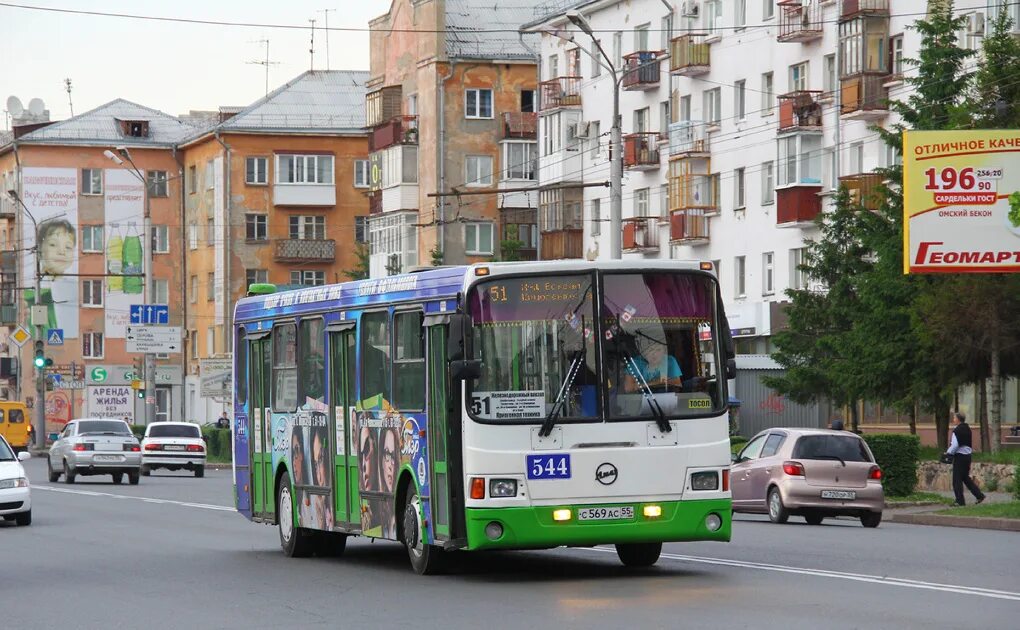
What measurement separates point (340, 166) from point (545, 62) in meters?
26.9

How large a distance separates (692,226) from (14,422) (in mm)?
29726

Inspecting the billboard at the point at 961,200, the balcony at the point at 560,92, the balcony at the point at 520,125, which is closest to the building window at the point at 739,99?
the balcony at the point at 560,92

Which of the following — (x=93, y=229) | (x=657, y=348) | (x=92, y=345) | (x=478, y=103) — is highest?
(x=478, y=103)

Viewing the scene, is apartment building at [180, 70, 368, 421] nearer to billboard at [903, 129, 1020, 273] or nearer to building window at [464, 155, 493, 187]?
building window at [464, 155, 493, 187]

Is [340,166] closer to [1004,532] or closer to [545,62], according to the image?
[545,62]

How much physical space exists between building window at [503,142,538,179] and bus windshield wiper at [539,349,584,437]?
62.6m

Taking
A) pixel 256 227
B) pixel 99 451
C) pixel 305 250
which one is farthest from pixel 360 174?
pixel 99 451

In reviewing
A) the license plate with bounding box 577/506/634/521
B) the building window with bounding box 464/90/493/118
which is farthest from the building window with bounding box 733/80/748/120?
the license plate with bounding box 577/506/634/521

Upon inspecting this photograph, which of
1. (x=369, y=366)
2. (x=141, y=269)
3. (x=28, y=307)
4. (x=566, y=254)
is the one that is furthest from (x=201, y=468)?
(x=28, y=307)

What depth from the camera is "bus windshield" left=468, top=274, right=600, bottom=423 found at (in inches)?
651

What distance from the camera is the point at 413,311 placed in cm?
1788

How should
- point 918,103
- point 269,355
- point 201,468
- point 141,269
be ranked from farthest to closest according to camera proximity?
1. point 141,269
2. point 201,468
3. point 918,103
4. point 269,355

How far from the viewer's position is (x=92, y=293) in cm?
10819

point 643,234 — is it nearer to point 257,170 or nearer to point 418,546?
point 257,170
